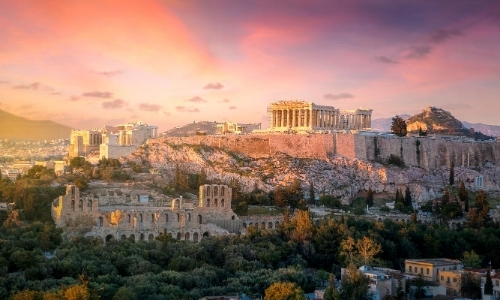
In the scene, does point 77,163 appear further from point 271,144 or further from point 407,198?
point 407,198

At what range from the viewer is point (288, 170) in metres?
61.0

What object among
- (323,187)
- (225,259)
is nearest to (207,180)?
(323,187)

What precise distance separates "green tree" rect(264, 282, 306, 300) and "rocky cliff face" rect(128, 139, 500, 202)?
26.0 meters

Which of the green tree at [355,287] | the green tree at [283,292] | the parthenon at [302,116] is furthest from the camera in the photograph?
the parthenon at [302,116]

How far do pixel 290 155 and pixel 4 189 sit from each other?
999 inches

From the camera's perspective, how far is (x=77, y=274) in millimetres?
33719

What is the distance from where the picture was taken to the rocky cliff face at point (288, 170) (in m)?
59.3

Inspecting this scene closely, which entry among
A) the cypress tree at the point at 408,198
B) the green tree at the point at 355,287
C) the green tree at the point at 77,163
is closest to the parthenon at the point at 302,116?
the cypress tree at the point at 408,198

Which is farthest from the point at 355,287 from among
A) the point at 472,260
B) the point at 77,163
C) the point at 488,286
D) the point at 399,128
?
the point at 399,128

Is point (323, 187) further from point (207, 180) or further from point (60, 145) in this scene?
point (60, 145)

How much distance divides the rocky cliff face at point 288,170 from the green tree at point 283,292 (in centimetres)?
2600

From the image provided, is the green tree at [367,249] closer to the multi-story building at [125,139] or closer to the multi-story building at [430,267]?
the multi-story building at [430,267]

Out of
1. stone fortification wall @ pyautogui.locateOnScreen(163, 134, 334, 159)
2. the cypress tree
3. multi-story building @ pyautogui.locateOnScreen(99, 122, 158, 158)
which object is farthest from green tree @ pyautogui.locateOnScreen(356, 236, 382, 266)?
multi-story building @ pyautogui.locateOnScreen(99, 122, 158, 158)

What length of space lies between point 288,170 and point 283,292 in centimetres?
3053
